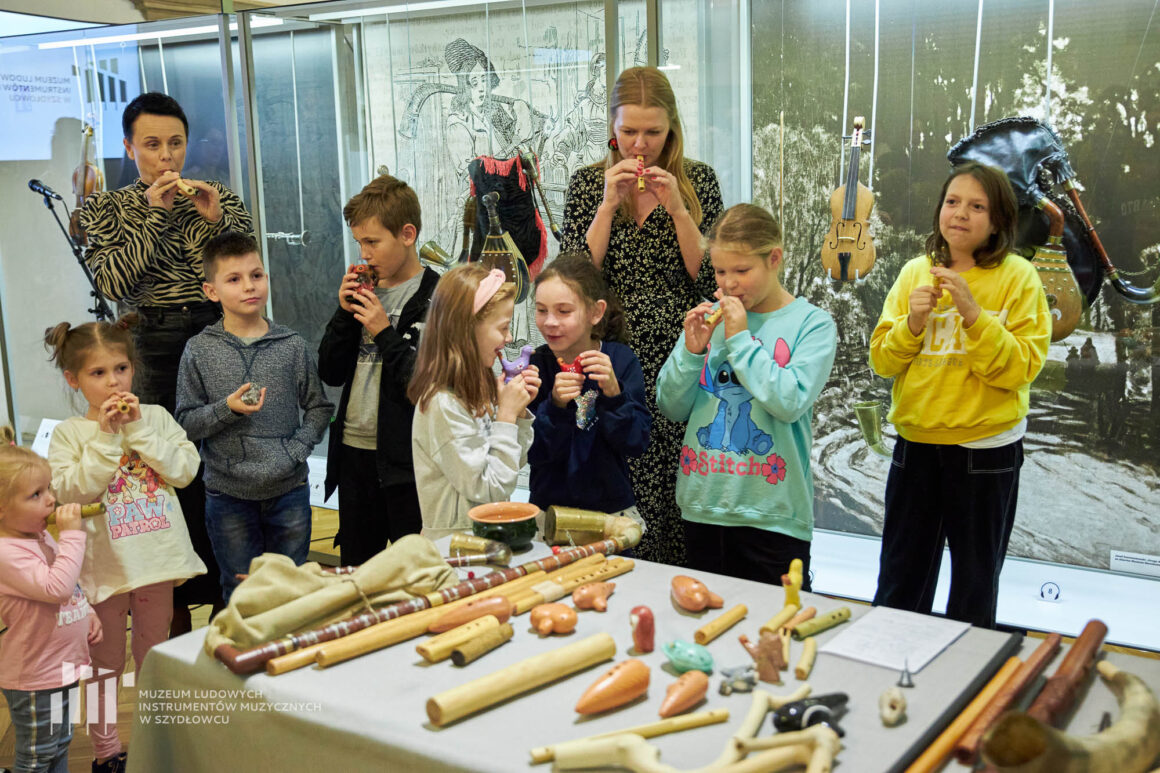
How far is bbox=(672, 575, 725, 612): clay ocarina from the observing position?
1.79m

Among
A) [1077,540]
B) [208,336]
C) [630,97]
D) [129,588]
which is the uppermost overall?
[630,97]

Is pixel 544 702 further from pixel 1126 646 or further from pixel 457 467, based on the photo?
pixel 1126 646

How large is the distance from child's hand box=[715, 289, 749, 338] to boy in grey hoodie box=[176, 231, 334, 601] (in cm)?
141

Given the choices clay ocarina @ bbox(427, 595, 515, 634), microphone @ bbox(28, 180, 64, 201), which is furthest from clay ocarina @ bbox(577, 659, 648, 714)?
microphone @ bbox(28, 180, 64, 201)

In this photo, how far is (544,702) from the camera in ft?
4.91

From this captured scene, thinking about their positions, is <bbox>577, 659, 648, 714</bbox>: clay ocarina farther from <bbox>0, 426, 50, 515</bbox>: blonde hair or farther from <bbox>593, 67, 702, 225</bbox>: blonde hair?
<bbox>593, 67, 702, 225</bbox>: blonde hair

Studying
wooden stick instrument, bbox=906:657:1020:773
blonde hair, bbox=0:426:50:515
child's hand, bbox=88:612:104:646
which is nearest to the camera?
wooden stick instrument, bbox=906:657:1020:773

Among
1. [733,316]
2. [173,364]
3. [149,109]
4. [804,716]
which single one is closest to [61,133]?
[149,109]

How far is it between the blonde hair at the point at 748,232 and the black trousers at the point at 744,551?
2.51 ft

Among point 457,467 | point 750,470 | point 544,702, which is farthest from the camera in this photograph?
point 750,470

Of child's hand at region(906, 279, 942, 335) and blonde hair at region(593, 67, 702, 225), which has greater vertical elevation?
blonde hair at region(593, 67, 702, 225)

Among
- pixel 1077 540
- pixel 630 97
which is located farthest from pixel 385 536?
pixel 1077 540

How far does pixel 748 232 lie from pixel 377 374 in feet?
4.24

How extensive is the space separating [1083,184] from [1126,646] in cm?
162
